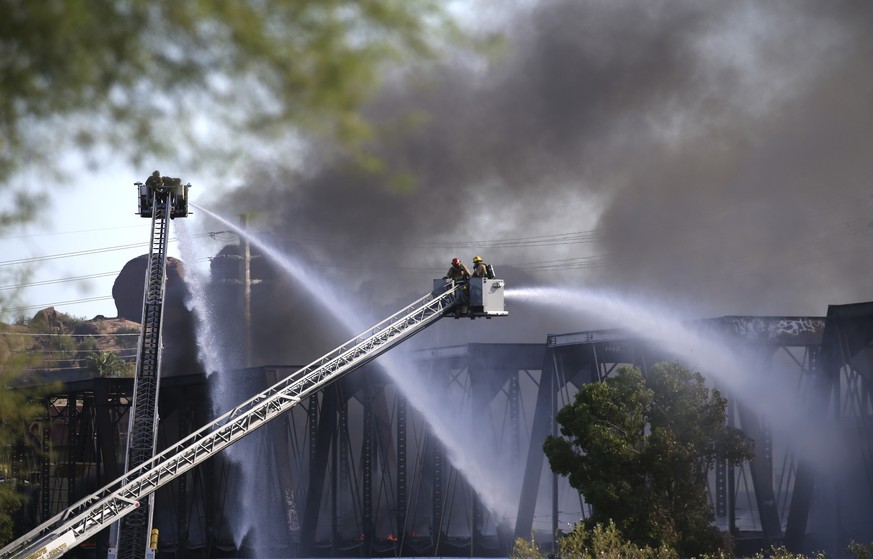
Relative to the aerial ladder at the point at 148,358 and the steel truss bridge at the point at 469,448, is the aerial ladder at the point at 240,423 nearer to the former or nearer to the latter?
the aerial ladder at the point at 148,358

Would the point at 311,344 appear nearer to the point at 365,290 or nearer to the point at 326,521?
the point at 365,290

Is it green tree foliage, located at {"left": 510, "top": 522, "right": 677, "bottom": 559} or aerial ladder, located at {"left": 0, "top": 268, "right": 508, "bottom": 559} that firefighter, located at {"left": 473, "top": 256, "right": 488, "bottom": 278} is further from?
green tree foliage, located at {"left": 510, "top": 522, "right": 677, "bottom": 559}

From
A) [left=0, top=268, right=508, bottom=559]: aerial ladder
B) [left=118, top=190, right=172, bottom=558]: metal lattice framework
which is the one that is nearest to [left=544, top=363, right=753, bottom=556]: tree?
[left=0, top=268, right=508, bottom=559]: aerial ladder

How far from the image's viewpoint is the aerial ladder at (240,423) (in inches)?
826

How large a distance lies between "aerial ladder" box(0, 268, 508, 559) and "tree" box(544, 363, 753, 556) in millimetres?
4619

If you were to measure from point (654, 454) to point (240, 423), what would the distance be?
9917 millimetres

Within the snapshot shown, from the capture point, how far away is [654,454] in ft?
84.6

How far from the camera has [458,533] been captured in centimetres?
6331

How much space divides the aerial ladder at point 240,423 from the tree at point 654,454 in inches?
182

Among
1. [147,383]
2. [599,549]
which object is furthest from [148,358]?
[599,549]

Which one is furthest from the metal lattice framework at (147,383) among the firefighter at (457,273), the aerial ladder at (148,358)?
the firefighter at (457,273)

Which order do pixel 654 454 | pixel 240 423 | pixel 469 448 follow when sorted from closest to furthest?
pixel 240 423 < pixel 654 454 < pixel 469 448

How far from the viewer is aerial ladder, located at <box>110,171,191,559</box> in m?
25.1

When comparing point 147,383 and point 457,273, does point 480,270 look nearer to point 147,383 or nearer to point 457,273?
point 457,273
